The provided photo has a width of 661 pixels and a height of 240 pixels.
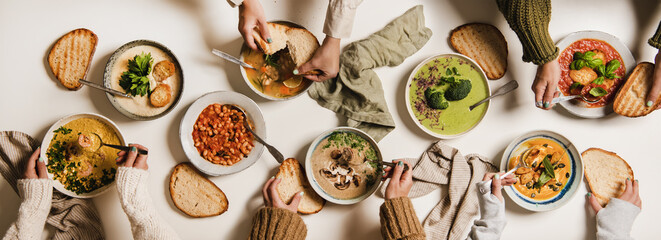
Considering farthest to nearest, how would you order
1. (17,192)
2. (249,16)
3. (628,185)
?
(628,185) → (17,192) → (249,16)

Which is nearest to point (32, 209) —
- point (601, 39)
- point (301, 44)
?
point (301, 44)

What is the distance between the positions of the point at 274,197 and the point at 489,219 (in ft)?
3.85

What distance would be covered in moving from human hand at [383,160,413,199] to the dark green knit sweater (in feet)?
3.02

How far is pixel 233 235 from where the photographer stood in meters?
2.23

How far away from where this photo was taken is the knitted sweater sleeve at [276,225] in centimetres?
200

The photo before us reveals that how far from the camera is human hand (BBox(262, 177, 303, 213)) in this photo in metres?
2.11

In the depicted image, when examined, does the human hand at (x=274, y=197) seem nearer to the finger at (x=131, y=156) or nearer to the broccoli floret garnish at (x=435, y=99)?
the finger at (x=131, y=156)

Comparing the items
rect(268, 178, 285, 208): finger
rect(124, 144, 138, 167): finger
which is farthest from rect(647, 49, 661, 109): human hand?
rect(124, 144, 138, 167): finger

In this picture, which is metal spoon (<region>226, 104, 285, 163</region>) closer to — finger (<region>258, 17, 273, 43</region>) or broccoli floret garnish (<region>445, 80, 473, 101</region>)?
finger (<region>258, 17, 273, 43</region>)

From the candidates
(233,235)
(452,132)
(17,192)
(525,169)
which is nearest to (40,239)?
(17,192)

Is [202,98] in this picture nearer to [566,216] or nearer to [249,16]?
[249,16]

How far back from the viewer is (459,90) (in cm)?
215

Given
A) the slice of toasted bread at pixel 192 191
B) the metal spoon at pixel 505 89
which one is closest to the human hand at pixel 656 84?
the metal spoon at pixel 505 89

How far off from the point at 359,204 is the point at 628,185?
5.21 feet
